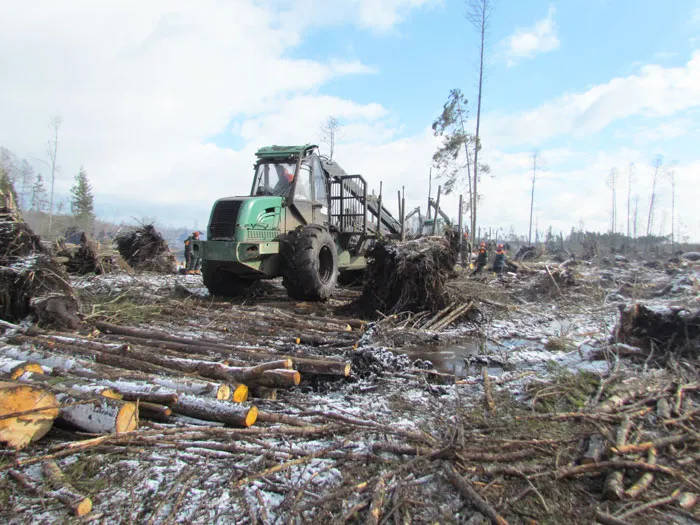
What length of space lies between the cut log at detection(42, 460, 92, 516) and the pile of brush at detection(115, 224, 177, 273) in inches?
510

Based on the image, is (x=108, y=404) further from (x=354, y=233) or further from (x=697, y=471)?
(x=354, y=233)

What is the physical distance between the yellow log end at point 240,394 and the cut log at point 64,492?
1251 mm

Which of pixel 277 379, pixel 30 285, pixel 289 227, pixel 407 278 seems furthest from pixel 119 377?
pixel 289 227

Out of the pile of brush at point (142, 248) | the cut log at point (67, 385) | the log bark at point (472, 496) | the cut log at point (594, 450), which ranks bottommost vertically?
the log bark at point (472, 496)

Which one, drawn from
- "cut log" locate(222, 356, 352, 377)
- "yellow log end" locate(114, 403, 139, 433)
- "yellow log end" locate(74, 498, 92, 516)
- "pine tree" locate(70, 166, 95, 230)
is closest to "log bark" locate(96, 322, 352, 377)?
"cut log" locate(222, 356, 352, 377)

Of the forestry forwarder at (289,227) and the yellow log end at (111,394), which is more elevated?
the forestry forwarder at (289,227)

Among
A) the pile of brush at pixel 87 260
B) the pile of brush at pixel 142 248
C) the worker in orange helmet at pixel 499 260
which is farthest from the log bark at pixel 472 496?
the pile of brush at pixel 142 248

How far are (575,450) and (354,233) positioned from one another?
26.7ft

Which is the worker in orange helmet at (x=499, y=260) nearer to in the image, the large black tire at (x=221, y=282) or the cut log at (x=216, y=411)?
the large black tire at (x=221, y=282)

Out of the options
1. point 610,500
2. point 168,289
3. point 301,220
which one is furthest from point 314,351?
point 168,289

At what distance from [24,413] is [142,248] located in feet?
42.1

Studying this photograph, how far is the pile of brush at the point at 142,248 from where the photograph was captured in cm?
1419

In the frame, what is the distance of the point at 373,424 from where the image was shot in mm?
3029

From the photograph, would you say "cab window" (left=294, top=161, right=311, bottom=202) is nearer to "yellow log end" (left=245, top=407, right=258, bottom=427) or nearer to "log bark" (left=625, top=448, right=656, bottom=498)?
"yellow log end" (left=245, top=407, right=258, bottom=427)
